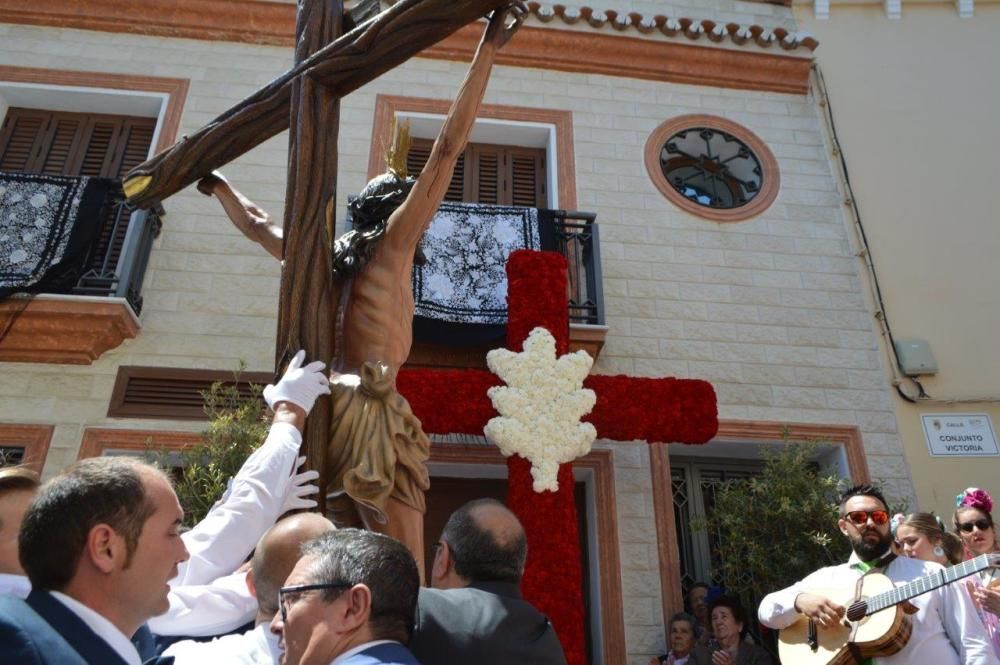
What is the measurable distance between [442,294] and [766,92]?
13.4 feet

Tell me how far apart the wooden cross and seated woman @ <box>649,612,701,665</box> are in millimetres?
3646

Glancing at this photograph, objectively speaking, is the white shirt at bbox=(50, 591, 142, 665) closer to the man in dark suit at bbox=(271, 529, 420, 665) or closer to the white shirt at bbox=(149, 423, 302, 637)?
the man in dark suit at bbox=(271, 529, 420, 665)

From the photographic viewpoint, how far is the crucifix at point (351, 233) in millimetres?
2396

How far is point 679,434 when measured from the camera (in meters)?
5.33

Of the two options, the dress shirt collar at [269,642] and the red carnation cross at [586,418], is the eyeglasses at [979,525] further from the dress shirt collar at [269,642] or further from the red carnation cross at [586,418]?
the dress shirt collar at [269,642]

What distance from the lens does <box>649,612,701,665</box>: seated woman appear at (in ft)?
17.1

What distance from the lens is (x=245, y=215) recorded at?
303 centimetres

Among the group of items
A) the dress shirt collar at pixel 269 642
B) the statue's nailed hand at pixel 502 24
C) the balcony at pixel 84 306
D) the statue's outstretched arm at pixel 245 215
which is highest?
the balcony at pixel 84 306

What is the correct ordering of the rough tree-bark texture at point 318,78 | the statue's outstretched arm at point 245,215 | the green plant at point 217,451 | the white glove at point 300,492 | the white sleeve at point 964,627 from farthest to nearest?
1. the green plant at point 217,451
2. the white sleeve at point 964,627
3. the statue's outstretched arm at point 245,215
4. the rough tree-bark texture at point 318,78
5. the white glove at point 300,492

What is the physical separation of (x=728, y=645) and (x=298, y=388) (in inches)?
137

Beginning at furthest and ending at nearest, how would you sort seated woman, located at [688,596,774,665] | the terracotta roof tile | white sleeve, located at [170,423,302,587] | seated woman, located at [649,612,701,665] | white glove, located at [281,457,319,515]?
1. the terracotta roof tile
2. seated woman, located at [649,612,701,665]
3. seated woman, located at [688,596,774,665]
4. white glove, located at [281,457,319,515]
5. white sleeve, located at [170,423,302,587]

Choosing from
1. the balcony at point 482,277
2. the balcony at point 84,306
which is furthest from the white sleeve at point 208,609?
the balcony at point 84,306

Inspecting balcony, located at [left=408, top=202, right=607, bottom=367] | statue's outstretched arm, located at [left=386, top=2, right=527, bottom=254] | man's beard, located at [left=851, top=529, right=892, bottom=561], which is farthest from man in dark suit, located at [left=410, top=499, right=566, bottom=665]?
balcony, located at [left=408, top=202, right=607, bottom=367]

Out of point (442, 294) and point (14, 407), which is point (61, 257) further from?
point (442, 294)
